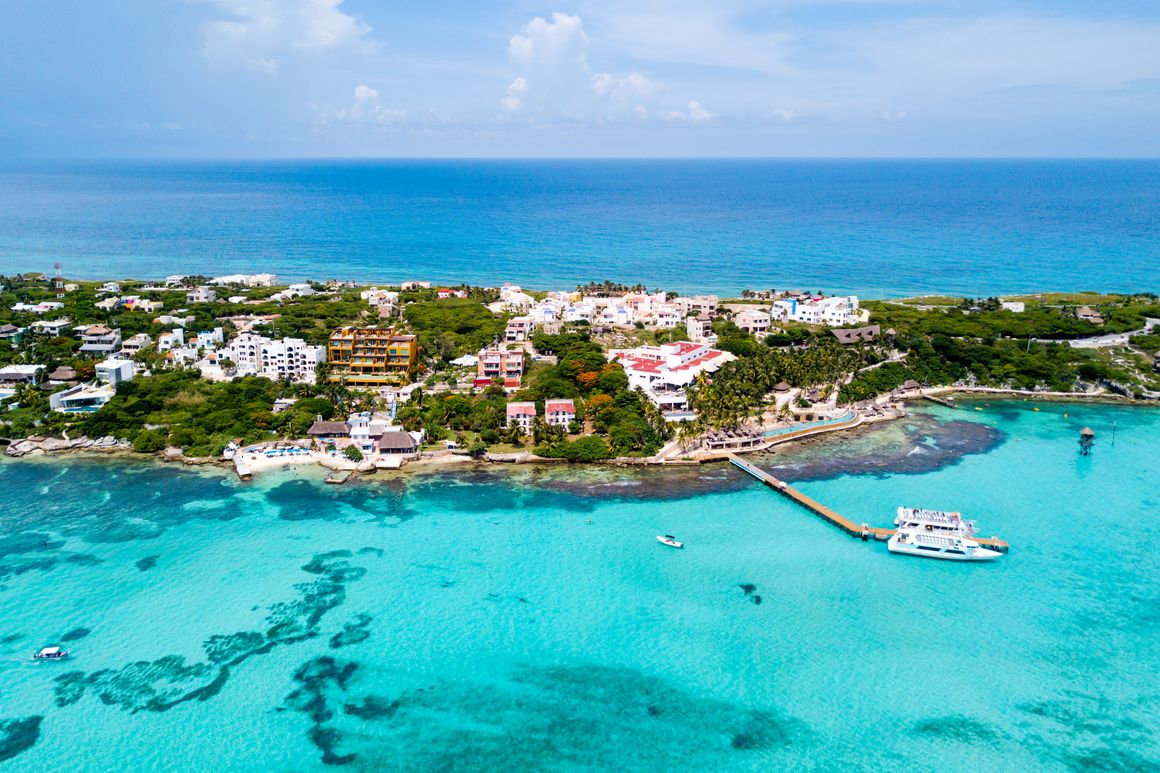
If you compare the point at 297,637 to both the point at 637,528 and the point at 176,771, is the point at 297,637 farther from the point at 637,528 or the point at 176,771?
the point at 637,528

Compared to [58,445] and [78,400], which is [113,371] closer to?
[78,400]

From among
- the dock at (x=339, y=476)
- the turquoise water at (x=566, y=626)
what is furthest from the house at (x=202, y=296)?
the dock at (x=339, y=476)

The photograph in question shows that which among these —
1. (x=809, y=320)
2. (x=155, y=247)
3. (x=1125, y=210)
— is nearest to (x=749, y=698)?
(x=809, y=320)

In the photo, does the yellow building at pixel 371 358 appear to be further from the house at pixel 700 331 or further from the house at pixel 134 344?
the house at pixel 700 331

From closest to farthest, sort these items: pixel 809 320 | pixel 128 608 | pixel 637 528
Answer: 1. pixel 128 608
2. pixel 637 528
3. pixel 809 320

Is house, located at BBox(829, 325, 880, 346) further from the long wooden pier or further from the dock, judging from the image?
the dock

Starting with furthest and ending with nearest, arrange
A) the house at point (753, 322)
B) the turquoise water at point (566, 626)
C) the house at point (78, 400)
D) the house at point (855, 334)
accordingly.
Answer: the house at point (753, 322) < the house at point (855, 334) < the house at point (78, 400) < the turquoise water at point (566, 626)
